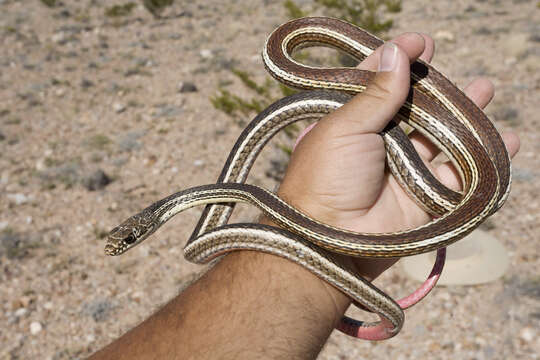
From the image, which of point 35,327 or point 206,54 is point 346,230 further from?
point 206,54

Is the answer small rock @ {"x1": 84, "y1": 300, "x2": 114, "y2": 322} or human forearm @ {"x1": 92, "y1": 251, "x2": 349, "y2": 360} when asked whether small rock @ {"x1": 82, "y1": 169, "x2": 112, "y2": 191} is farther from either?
human forearm @ {"x1": 92, "y1": 251, "x2": 349, "y2": 360}

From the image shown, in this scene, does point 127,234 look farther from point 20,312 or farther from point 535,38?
point 535,38

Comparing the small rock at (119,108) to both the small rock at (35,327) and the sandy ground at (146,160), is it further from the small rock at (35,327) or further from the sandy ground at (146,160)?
the small rock at (35,327)

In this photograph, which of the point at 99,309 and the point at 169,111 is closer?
the point at 99,309

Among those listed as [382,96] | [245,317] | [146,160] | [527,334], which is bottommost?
[146,160]

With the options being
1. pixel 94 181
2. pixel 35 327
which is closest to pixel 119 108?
pixel 94 181

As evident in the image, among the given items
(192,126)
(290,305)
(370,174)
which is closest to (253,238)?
(290,305)

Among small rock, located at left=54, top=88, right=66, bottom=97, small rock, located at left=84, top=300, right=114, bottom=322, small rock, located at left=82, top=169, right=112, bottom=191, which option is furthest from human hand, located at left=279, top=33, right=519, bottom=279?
small rock, located at left=54, top=88, right=66, bottom=97

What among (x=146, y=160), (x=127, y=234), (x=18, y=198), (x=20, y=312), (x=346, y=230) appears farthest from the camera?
(x=146, y=160)

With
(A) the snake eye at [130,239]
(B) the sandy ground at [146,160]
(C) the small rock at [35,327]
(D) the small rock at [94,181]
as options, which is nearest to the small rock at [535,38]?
(B) the sandy ground at [146,160]

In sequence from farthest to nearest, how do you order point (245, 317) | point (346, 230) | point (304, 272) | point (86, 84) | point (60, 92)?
point (86, 84) → point (60, 92) → point (304, 272) → point (346, 230) → point (245, 317)

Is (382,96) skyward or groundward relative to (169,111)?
skyward
